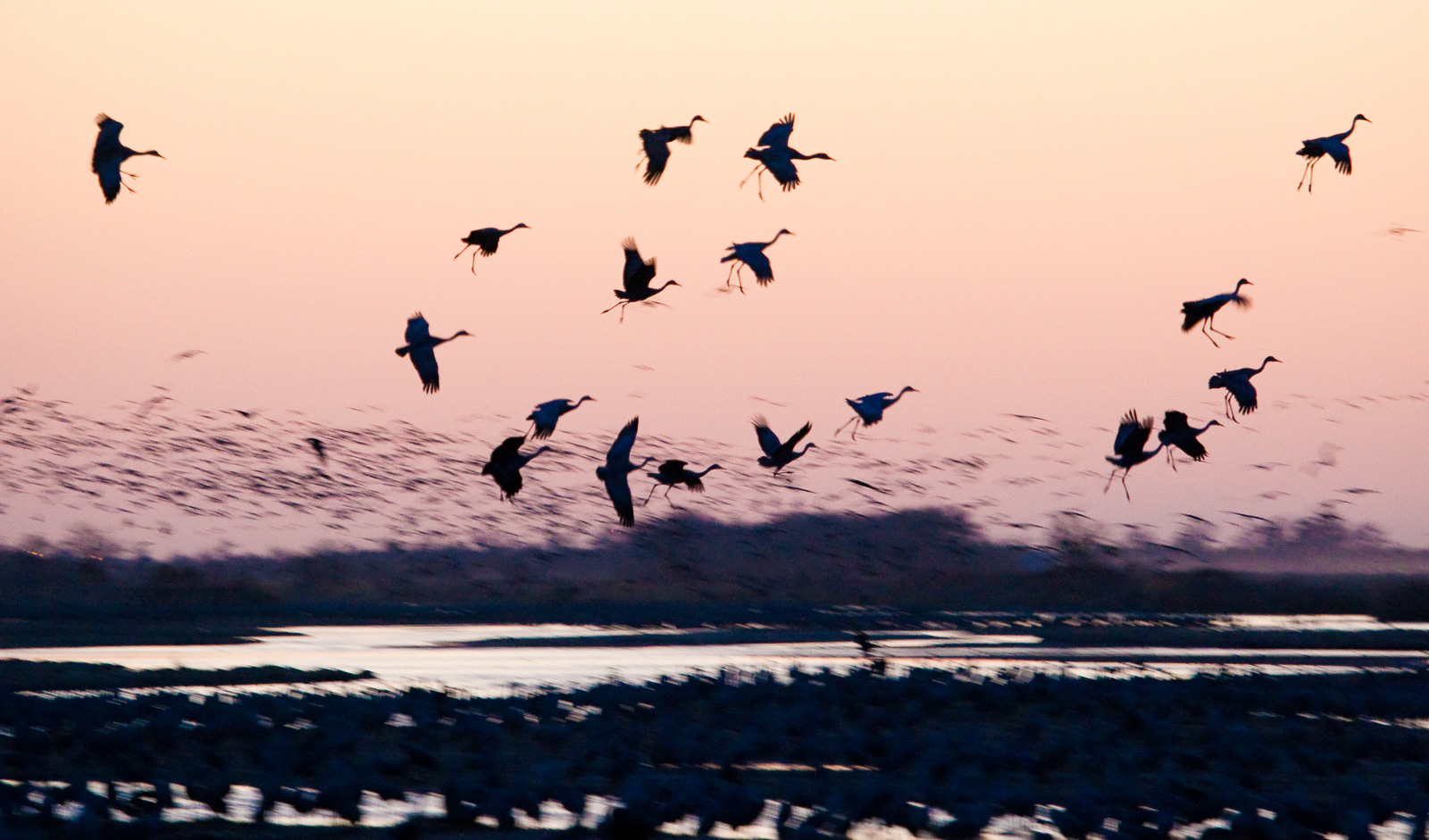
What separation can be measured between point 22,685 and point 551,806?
38.9ft

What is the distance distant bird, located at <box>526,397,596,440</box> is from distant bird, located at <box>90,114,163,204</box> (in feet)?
15.2

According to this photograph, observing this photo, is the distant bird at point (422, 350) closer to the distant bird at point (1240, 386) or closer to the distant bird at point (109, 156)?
the distant bird at point (109, 156)

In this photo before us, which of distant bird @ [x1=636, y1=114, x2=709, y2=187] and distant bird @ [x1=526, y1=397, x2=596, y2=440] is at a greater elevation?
distant bird @ [x1=636, y1=114, x2=709, y2=187]

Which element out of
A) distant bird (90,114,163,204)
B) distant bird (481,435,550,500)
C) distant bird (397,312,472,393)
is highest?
distant bird (90,114,163,204)

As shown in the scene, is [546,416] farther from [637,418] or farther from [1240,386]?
[1240,386]

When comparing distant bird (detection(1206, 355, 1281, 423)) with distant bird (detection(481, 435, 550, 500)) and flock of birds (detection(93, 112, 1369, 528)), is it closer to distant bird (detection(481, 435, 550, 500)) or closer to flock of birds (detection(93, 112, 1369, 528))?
flock of birds (detection(93, 112, 1369, 528))

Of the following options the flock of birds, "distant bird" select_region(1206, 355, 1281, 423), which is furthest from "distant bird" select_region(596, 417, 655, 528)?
"distant bird" select_region(1206, 355, 1281, 423)

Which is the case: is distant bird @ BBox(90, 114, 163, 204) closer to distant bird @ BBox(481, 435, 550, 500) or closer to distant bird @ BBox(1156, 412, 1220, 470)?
distant bird @ BBox(481, 435, 550, 500)

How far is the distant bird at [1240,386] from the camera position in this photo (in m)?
18.0

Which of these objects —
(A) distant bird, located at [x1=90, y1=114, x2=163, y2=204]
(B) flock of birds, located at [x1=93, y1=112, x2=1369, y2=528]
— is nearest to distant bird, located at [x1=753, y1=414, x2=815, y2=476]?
(B) flock of birds, located at [x1=93, y1=112, x2=1369, y2=528]

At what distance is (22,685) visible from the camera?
20406mm

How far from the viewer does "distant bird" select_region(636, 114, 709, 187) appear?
17016 mm

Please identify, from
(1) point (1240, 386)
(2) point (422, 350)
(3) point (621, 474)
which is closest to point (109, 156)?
(2) point (422, 350)

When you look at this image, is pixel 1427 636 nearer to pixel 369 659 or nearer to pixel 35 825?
pixel 369 659
